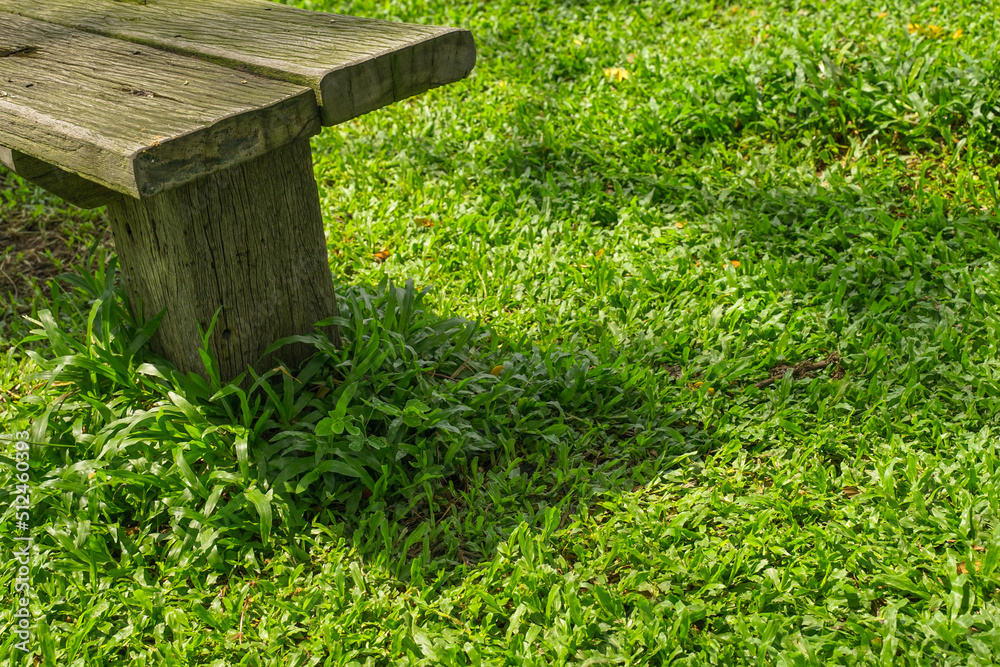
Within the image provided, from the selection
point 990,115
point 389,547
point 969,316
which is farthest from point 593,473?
point 990,115

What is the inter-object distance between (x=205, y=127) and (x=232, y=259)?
59 centimetres

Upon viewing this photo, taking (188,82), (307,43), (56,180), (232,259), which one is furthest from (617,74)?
(56,180)

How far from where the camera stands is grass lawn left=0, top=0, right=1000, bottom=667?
2.01 meters

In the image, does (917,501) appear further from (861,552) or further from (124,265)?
(124,265)

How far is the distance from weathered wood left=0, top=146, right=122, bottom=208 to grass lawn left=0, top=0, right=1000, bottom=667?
0.35 meters

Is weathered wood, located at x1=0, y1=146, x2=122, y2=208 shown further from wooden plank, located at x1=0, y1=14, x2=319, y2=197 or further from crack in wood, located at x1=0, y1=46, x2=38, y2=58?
crack in wood, located at x1=0, y1=46, x2=38, y2=58

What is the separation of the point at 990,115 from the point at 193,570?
132 inches

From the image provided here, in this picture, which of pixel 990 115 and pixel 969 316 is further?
pixel 990 115

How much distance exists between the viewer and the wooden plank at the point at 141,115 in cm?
162

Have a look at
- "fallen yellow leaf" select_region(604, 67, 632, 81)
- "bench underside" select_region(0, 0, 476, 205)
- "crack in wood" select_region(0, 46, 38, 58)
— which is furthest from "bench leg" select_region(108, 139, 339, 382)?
"fallen yellow leaf" select_region(604, 67, 632, 81)

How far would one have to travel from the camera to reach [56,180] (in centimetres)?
206

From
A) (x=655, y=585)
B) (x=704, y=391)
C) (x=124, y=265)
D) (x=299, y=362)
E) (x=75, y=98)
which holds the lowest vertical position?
(x=655, y=585)

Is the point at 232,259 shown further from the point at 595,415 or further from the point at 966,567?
the point at 966,567

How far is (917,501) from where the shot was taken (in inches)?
85.9
